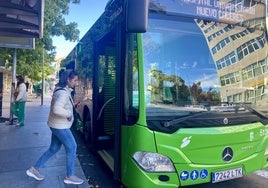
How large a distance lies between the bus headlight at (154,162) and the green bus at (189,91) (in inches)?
0.5

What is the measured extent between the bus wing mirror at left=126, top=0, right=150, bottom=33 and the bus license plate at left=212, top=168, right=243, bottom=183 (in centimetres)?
208

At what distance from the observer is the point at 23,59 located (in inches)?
589

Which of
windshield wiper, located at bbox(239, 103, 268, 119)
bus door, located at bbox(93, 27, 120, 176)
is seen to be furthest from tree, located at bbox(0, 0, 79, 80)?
windshield wiper, located at bbox(239, 103, 268, 119)

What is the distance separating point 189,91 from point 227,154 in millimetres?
1023

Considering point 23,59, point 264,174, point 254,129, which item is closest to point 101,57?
point 254,129

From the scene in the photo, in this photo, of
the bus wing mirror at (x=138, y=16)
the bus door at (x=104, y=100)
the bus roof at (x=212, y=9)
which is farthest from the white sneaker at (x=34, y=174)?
the bus roof at (x=212, y=9)

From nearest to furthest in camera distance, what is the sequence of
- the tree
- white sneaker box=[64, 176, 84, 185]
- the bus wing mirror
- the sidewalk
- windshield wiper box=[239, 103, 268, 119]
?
the bus wing mirror < windshield wiper box=[239, 103, 268, 119] < white sneaker box=[64, 176, 84, 185] < the sidewalk < the tree

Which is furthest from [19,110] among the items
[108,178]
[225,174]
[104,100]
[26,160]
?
[225,174]

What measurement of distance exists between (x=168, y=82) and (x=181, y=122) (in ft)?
1.74

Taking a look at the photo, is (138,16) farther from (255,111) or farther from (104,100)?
(104,100)

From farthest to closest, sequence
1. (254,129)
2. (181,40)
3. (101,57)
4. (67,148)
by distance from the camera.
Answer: (101,57) → (67,148) → (254,129) → (181,40)

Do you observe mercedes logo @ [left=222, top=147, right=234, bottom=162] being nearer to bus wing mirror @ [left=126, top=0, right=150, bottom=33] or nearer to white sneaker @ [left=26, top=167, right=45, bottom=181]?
bus wing mirror @ [left=126, top=0, right=150, bottom=33]

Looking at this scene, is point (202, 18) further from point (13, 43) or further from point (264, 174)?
point (13, 43)

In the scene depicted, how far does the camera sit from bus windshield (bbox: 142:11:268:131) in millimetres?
3422
